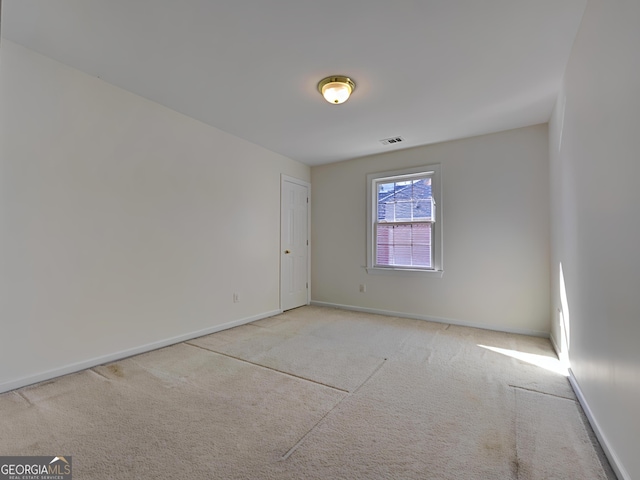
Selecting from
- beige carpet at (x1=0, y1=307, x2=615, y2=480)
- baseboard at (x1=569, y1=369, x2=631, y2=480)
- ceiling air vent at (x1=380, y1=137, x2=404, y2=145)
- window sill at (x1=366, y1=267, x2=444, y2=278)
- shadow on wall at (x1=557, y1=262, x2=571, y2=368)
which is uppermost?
ceiling air vent at (x1=380, y1=137, x2=404, y2=145)

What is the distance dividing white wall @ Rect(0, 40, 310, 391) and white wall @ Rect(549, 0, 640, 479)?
355 centimetres

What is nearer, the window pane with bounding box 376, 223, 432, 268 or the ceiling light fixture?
the ceiling light fixture

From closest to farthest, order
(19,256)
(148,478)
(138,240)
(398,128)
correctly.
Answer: (148,478), (19,256), (138,240), (398,128)

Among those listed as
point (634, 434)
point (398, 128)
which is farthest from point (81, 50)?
point (634, 434)

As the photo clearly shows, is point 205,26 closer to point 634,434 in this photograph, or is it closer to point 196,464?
point 196,464

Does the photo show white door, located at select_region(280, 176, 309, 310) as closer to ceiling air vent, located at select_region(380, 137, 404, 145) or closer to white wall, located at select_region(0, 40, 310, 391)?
white wall, located at select_region(0, 40, 310, 391)

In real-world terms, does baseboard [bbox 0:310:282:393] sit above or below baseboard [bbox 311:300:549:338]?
above

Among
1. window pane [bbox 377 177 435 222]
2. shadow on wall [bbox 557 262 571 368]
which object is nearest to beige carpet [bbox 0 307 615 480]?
shadow on wall [bbox 557 262 571 368]

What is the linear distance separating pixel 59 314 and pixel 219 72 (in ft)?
8.01

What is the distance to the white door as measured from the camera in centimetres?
471

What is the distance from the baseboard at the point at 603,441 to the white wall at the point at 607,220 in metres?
0.01

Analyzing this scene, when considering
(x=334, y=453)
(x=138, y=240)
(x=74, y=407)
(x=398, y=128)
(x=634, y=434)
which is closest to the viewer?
(x=634, y=434)

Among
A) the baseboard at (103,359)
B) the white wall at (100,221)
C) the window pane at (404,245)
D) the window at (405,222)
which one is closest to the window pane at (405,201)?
the window at (405,222)

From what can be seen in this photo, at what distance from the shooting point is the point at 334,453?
149 centimetres
